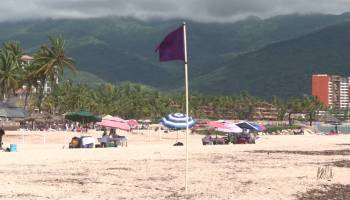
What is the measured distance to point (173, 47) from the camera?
44.5 ft

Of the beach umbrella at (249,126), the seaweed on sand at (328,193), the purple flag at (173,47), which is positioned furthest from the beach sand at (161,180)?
the beach umbrella at (249,126)

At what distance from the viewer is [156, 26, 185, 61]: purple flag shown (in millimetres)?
13375

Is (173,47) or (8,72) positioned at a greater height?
(8,72)

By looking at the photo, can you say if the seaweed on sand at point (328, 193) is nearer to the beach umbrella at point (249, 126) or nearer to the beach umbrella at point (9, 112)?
the beach umbrella at point (249, 126)

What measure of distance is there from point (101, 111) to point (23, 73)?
4061 centimetres

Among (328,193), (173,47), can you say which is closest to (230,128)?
(328,193)

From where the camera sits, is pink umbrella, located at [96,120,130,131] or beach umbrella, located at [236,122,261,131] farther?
beach umbrella, located at [236,122,261,131]

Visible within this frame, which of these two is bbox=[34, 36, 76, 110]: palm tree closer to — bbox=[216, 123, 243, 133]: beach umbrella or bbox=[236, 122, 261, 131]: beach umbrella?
bbox=[216, 123, 243, 133]: beach umbrella

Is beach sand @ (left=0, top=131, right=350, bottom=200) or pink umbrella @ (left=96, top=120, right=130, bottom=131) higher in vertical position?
pink umbrella @ (left=96, top=120, right=130, bottom=131)

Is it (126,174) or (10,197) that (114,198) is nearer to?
(10,197)

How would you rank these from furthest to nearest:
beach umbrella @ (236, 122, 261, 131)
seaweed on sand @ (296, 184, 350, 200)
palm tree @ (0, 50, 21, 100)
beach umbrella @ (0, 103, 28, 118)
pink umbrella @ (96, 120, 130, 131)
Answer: palm tree @ (0, 50, 21, 100), beach umbrella @ (0, 103, 28, 118), beach umbrella @ (236, 122, 261, 131), pink umbrella @ (96, 120, 130, 131), seaweed on sand @ (296, 184, 350, 200)

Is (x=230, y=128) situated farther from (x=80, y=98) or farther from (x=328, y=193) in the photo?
(x=80, y=98)

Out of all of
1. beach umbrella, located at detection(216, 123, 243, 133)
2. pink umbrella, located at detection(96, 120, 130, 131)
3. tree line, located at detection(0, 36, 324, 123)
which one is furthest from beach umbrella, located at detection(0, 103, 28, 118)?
beach umbrella, located at detection(216, 123, 243, 133)

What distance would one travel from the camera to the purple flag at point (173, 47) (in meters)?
13.4
